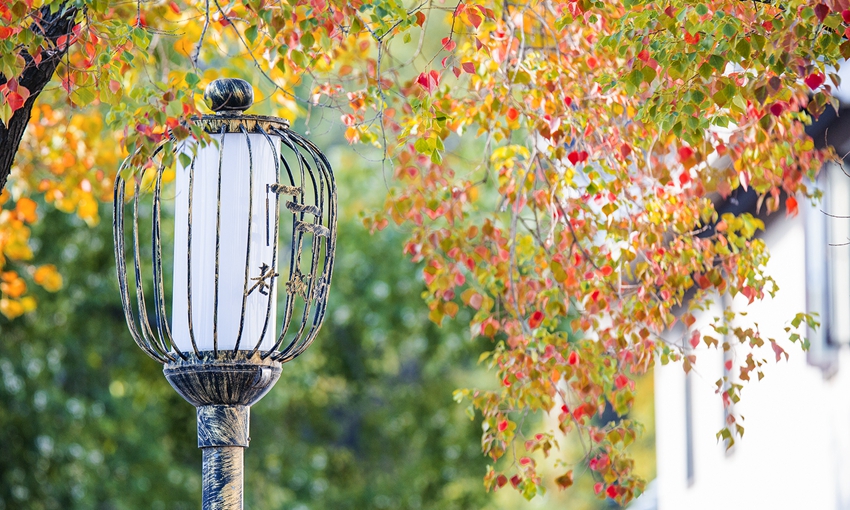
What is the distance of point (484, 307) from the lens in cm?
450

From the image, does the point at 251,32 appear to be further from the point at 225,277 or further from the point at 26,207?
the point at 26,207

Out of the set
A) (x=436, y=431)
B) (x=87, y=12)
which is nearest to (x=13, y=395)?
(x=436, y=431)

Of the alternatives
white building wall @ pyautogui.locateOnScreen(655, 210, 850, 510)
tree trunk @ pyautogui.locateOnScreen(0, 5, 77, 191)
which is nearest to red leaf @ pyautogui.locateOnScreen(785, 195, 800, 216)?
white building wall @ pyautogui.locateOnScreen(655, 210, 850, 510)

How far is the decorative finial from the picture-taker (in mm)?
2879

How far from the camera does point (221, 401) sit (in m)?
2.77

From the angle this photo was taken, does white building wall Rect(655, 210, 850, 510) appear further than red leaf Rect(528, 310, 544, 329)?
Yes

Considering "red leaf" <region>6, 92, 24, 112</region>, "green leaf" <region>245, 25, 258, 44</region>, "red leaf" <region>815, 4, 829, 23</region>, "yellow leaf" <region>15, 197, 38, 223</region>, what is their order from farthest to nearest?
"yellow leaf" <region>15, 197, 38, 223</region>, "green leaf" <region>245, 25, 258, 44</region>, "red leaf" <region>6, 92, 24, 112</region>, "red leaf" <region>815, 4, 829, 23</region>

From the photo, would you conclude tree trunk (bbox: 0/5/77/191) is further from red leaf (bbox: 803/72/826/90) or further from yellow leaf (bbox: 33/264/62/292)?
yellow leaf (bbox: 33/264/62/292)

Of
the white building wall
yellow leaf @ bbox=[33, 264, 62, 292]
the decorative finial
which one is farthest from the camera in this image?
yellow leaf @ bbox=[33, 264, 62, 292]

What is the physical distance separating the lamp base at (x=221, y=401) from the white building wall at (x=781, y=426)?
2972mm

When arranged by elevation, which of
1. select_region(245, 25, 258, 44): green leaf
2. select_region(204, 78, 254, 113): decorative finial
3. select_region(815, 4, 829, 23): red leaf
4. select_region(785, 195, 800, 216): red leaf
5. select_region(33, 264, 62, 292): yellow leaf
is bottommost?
select_region(33, 264, 62, 292): yellow leaf

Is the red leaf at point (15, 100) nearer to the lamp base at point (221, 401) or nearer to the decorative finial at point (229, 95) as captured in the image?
the decorative finial at point (229, 95)

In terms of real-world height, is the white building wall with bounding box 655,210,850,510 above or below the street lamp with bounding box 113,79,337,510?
below

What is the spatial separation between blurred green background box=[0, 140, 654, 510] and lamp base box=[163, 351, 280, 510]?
9.71 m
